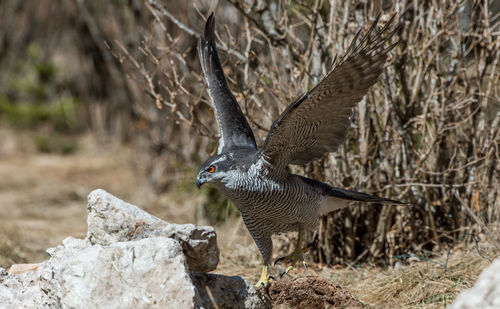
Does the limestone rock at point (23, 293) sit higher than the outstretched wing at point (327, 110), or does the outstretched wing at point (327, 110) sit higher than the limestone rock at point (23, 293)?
the outstretched wing at point (327, 110)

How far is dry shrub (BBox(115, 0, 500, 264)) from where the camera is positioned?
4250 mm

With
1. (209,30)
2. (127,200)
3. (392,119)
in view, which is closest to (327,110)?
(392,119)

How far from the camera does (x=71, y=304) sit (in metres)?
2.73

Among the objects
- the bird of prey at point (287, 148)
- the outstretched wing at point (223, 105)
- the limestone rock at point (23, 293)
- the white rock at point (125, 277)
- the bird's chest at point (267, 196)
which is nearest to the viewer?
the white rock at point (125, 277)

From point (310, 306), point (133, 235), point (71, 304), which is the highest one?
point (133, 235)

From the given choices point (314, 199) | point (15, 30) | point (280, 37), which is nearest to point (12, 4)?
point (15, 30)

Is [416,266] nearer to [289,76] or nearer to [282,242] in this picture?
[282,242]

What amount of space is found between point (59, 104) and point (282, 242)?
349 inches

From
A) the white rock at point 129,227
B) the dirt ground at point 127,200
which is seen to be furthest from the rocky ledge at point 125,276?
the dirt ground at point 127,200

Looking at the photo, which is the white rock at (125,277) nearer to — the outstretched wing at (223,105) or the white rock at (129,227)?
the white rock at (129,227)

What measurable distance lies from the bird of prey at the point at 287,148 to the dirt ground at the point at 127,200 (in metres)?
0.46

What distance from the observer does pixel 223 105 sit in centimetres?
417

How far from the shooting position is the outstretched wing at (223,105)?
13.5 feet

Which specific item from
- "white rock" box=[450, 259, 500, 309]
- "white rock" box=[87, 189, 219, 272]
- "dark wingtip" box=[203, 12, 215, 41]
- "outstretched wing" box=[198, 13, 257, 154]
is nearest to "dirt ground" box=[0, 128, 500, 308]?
"white rock" box=[87, 189, 219, 272]
